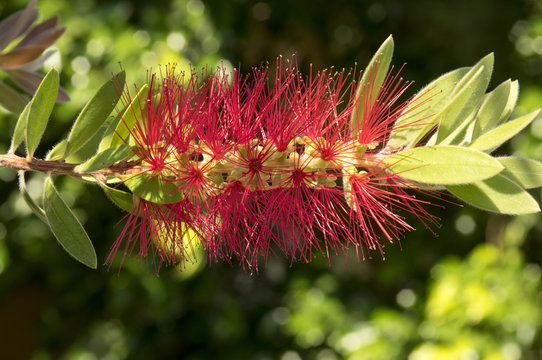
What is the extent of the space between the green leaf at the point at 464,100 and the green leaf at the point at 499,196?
0.06m

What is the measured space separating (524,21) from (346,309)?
1.49 meters

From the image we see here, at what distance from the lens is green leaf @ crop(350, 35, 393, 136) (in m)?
0.66

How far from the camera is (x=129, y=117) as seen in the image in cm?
64

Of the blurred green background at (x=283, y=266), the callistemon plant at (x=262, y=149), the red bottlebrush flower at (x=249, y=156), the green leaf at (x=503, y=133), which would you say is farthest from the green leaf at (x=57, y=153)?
the blurred green background at (x=283, y=266)

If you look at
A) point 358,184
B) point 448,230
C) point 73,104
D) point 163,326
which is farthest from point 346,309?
point 358,184

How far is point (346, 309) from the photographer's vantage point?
2273 mm

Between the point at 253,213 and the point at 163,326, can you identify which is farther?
the point at 163,326

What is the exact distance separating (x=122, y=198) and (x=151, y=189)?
0.09 meters

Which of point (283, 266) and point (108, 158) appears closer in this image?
point (108, 158)

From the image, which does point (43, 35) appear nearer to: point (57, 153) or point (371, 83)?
point (57, 153)

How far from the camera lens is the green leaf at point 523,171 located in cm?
59

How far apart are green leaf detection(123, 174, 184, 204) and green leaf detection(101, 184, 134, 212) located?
0.07 meters

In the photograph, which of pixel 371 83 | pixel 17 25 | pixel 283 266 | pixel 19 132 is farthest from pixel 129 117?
pixel 283 266

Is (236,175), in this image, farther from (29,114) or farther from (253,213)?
(29,114)
